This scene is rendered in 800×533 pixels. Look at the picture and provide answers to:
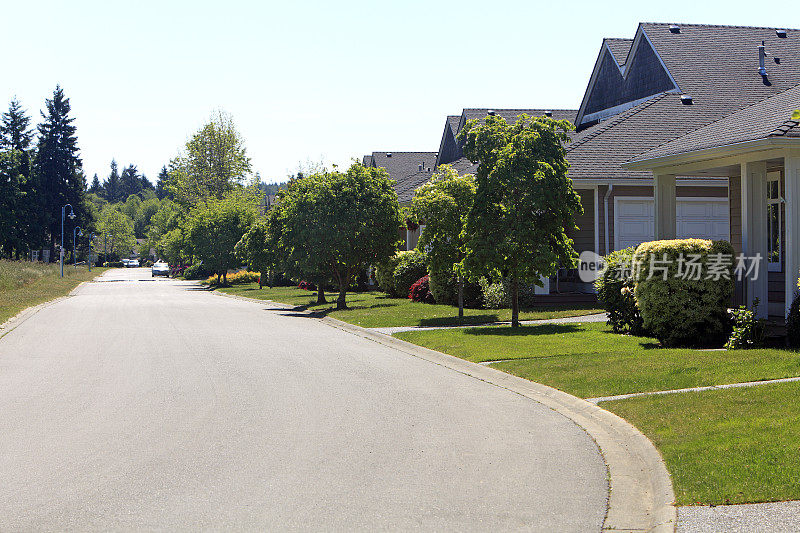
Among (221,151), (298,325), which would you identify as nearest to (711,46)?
(298,325)

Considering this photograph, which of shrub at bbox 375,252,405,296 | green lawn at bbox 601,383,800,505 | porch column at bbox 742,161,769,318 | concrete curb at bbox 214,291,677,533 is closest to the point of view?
concrete curb at bbox 214,291,677,533

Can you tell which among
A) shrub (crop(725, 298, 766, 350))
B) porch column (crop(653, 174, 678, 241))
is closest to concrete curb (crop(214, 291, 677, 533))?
shrub (crop(725, 298, 766, 350))

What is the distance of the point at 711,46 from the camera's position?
3147 centimetres

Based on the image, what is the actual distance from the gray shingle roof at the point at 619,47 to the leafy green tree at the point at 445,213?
45.0 feet

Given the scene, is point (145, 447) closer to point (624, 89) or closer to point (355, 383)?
point (355, 383)

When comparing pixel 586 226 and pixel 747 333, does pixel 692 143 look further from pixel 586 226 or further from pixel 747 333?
pixel 586 226

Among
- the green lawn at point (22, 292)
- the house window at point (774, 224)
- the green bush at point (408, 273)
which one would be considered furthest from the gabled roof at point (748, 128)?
the green lawn at point (22, 292)

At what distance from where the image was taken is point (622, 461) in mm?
7629

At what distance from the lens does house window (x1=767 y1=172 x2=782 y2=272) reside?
1842 centimetres

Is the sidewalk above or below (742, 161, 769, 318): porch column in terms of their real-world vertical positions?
below

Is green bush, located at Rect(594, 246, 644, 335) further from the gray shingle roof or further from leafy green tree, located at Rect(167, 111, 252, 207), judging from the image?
leafy green tree, located at Rect(167, 111, 252, 207)

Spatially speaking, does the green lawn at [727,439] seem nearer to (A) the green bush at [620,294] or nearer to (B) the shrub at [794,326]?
(B) the shrub at [794,326]

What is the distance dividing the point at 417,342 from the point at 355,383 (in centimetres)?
580

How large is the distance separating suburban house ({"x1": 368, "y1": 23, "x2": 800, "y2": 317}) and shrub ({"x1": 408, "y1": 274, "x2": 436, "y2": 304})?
520 cm
